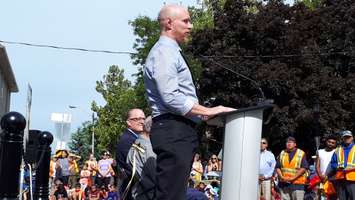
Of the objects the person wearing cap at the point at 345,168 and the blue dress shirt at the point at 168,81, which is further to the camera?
the person wearing cap at the point at 345,168

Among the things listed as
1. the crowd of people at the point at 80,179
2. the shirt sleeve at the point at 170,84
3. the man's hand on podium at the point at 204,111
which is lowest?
the crowd of people at the point at 80,179

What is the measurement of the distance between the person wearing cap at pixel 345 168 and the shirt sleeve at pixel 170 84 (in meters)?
9.50

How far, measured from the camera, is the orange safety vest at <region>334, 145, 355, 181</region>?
45.9 feet

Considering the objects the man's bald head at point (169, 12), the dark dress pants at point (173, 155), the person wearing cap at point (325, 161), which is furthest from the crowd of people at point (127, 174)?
the person wearing cap at point (325, 161)

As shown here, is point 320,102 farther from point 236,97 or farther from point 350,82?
point 236,97

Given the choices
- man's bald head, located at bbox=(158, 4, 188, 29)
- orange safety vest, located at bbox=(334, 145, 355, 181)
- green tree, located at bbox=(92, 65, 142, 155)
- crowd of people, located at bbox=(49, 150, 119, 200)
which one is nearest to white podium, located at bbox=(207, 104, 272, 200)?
man's bald head, located at bbox=(158, 4, 188, 29)

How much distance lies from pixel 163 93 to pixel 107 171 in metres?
21.6

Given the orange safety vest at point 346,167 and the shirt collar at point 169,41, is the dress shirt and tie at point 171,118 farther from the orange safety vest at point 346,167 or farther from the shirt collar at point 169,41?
the orange safety vest at point 346,167

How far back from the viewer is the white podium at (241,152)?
5184mm

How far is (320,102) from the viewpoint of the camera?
43.4 m

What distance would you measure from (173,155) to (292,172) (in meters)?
11.4

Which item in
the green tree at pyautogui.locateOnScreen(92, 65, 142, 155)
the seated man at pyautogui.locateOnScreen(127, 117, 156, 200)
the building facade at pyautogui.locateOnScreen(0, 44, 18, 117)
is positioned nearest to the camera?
the seated man at pyautogui.locateOnScreen(127, 117, 156, 200)

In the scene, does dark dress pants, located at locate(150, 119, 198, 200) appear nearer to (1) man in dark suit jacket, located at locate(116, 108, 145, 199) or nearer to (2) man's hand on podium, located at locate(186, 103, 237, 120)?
(2) man's hand on podium, located at locate(186, 103, 237, 120)

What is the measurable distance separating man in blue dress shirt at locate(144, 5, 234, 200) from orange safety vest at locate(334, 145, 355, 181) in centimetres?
931
